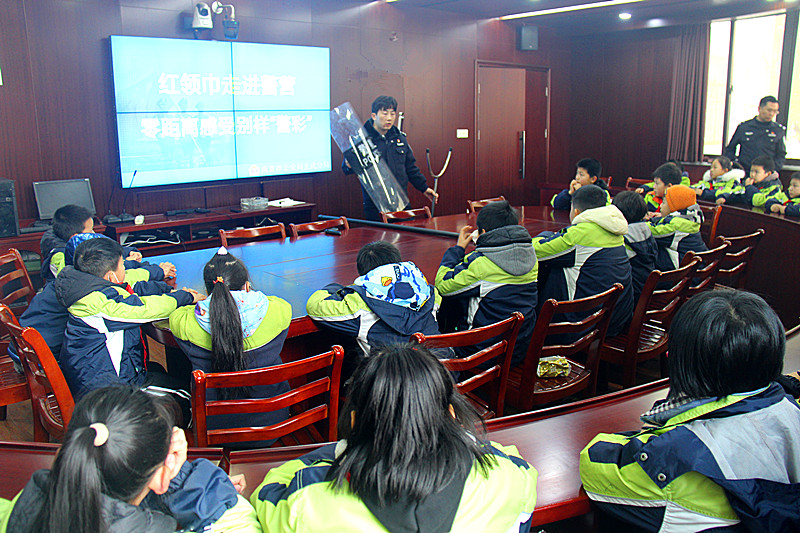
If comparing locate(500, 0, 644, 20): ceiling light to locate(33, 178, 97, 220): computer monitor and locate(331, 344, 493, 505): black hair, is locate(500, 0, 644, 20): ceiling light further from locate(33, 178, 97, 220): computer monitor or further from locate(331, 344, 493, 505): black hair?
locate(331, 344, 493, 505): black hair

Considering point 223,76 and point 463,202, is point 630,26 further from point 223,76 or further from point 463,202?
point 223,76

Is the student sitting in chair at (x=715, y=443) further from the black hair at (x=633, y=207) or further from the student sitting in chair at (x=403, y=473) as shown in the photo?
the black hair at (x=633, y=207)

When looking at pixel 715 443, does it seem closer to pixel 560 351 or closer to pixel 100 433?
pixel 100 433

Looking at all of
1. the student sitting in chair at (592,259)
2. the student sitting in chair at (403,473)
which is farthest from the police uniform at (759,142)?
the student sitting in chair at (403,473)

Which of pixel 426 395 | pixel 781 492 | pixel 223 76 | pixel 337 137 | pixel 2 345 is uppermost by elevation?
pixel 223 76

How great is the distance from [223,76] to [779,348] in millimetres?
5228

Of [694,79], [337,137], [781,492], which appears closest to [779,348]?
[781,492]

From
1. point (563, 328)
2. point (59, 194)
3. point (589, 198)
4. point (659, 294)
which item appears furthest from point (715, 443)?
point (59, 194)

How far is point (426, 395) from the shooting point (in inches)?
39.4

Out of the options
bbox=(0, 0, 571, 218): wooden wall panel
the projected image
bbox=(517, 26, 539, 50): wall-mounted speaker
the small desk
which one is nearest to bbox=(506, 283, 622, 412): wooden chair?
the small desk

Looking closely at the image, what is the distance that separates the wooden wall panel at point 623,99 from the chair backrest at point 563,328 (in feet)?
22.1

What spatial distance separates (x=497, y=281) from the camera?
2590 mm

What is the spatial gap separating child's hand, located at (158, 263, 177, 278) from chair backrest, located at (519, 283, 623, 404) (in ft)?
5.17

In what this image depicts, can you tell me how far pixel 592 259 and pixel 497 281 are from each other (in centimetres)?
68
